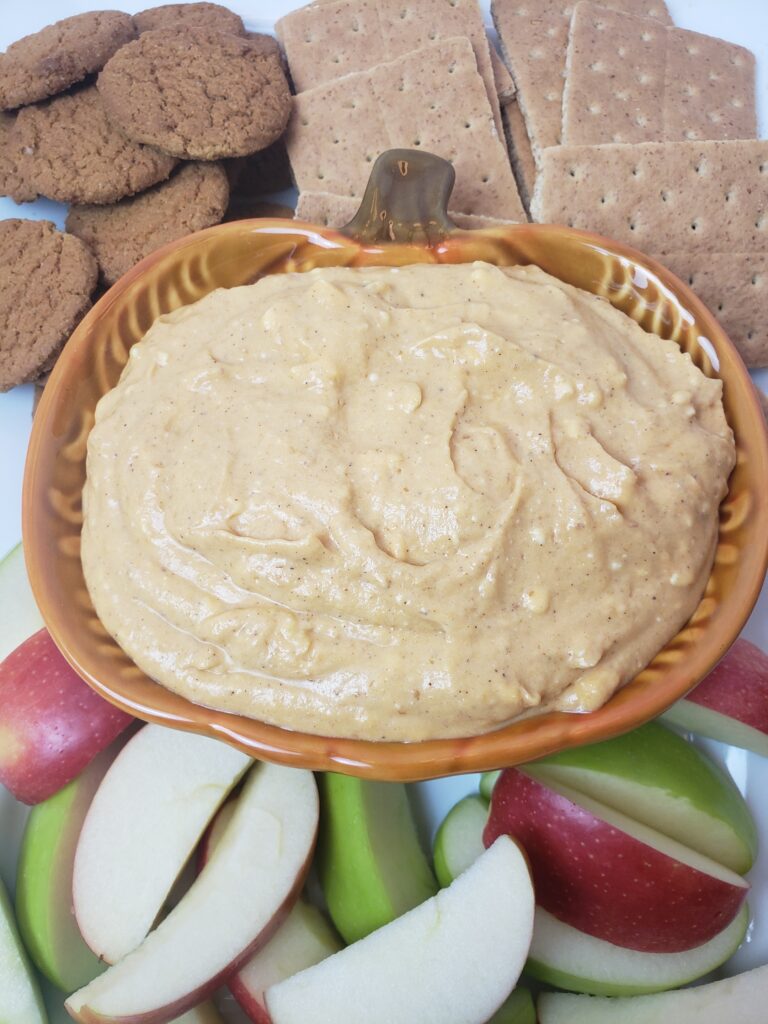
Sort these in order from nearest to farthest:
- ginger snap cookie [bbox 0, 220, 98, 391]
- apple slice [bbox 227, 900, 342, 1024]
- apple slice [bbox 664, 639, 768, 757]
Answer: apple slice [bbox 227, 900, 342, 1024]
apple slice [bbox 664, 639, 768, 757]
ginger snap cookie [bbox 0, 220, 98, 391]

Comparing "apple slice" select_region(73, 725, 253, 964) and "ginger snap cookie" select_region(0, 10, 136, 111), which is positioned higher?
"ginger snap cookie" select_region(0, 10, 136, 111)

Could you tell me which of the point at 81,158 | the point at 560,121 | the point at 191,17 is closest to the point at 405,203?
the point at 560,121

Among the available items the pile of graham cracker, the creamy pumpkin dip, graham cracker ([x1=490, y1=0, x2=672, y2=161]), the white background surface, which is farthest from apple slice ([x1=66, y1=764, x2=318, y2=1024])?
graham cracker ([x1=490, y1=0, x2=672, y2=161])

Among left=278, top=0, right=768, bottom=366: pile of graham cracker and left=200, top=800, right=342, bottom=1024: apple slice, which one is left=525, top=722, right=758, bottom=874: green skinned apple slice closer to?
left=200, top=800, right=342, bottom=1024: apple slice

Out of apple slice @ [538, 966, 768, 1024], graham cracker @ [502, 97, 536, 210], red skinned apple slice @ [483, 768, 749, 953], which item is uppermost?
graham cracker @ [502, 97, 536, 210]

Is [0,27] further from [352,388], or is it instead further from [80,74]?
[352,388]

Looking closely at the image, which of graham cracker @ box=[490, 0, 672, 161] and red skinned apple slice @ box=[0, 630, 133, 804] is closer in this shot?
red skinned apple slice @ box=[0, 630, 133, 804]

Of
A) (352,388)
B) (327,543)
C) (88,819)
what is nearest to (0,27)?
(352,388)
